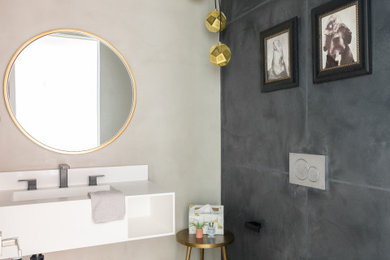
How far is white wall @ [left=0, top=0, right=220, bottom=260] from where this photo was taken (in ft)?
6.50

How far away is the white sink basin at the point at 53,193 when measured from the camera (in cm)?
182

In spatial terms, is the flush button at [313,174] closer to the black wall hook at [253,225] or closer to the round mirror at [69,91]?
the black wall hook at [253,225]

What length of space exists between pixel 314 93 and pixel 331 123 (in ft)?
0.62

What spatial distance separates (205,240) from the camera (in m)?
2.11

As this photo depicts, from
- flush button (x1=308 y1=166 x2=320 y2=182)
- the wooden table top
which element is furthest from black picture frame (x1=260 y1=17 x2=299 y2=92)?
the wooden table top

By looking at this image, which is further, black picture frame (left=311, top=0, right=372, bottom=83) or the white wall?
the white wall

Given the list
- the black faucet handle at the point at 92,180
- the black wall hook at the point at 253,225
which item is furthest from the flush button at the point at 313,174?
the black faucet handle at the point at 92,180

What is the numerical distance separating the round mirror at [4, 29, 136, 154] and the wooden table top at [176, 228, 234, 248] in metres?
0.81

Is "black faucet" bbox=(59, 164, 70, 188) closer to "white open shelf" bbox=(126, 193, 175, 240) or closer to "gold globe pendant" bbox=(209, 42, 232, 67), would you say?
"white open shelf" bbox=(126, 193, 175, 240)

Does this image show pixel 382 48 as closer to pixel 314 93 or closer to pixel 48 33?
pixel 314 93

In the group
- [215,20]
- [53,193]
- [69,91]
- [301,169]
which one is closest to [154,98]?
[69,91]

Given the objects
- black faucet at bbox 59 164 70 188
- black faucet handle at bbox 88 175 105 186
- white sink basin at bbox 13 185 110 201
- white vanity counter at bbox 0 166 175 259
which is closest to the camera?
white vanity counter at bbox 0 166 175 259

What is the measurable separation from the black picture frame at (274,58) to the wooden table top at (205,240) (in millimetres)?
985

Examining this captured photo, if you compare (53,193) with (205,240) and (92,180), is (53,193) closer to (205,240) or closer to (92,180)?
(92,180)
